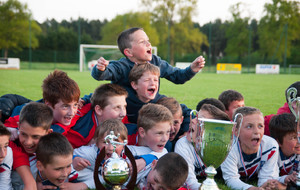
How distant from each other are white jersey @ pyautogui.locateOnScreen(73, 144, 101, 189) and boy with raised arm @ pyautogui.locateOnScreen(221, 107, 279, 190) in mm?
1088

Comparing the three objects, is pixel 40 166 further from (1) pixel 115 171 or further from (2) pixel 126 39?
(2) pixel 126 39

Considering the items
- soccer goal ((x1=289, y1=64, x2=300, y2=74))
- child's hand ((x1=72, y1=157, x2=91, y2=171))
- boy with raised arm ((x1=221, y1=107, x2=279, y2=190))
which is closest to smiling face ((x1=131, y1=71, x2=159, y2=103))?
boy with raised arm ((x1=221, y1=107, x2=279, y2=190))

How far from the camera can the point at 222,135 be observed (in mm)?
2057

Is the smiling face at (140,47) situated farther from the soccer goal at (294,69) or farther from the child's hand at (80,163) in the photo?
the soccer goal at (294,69)

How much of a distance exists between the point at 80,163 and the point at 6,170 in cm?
53

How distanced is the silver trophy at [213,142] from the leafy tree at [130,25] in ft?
125

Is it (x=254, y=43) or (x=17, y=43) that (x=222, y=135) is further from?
(x=254, y=43)

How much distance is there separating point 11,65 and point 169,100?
25.3 metres

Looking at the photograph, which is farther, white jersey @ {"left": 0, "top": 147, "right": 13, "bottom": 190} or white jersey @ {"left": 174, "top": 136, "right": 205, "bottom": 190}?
white jersey @ {"left": 174, "top": 136, "right": 205, "bottom": 190}

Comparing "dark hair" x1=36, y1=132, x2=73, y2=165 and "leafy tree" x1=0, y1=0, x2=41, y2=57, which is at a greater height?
"leafy tree" x1=0, y1=0, x2=41, y2=57

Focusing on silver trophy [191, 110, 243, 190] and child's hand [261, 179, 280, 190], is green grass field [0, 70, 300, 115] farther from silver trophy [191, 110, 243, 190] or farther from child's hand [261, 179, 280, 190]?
silver trophy [191, 110, 243, 190]

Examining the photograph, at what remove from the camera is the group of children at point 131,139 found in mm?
2238

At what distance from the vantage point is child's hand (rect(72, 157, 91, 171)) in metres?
2.46

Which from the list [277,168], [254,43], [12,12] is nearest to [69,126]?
[277,168]
